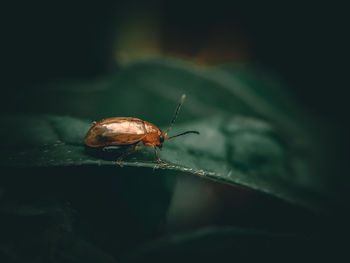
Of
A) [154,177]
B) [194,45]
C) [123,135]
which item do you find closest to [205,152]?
[154,177]

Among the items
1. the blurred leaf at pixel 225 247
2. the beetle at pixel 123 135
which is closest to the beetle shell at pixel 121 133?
the beetle at pixel 123 135

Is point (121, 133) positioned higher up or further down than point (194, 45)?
further down

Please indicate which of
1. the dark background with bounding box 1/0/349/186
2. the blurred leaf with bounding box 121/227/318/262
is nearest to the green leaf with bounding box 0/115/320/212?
the blurred leaf with bounding box 121/227/318/262

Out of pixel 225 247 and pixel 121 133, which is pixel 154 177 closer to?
pixel 121 133

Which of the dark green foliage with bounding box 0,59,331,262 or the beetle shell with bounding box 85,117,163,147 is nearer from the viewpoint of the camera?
the dark green foliage with bounding box 0,59,331,262

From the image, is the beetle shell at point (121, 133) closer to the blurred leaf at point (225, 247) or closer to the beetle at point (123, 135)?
the beetle at point (123, 135)

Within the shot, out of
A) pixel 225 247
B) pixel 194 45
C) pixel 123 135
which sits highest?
pixel 194 45

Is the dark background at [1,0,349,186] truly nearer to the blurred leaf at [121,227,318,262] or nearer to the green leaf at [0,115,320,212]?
the green leaf at [0,115,320,212]
